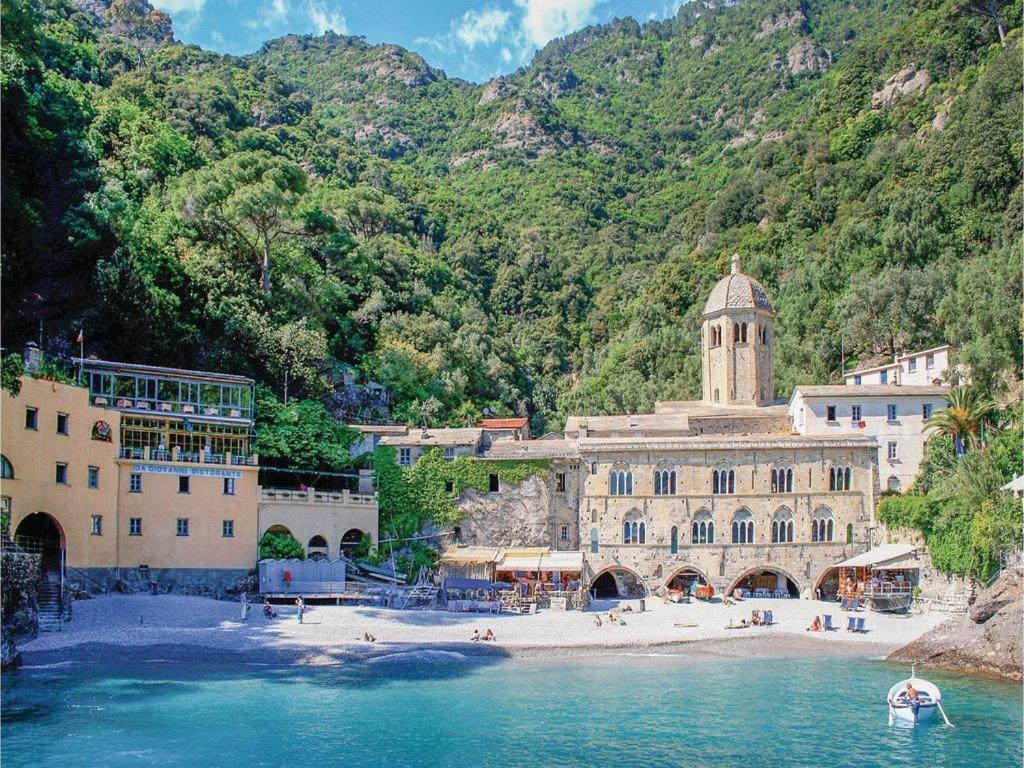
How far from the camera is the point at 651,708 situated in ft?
98.3

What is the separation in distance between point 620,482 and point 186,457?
1964 cm

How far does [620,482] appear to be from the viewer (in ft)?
164

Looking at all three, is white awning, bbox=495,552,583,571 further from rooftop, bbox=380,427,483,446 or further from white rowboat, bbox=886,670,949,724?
white rowboat, bbox=886,670,949,724

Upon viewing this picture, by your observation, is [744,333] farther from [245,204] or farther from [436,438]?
[245,204]

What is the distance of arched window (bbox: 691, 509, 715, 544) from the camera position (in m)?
49.4

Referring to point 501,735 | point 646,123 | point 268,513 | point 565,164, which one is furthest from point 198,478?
point 646,123

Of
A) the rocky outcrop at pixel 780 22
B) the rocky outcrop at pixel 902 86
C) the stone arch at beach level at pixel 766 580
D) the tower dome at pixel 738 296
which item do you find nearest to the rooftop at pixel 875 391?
the tower dome at pixel 738 296

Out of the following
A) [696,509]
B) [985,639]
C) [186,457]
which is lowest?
[985,639]

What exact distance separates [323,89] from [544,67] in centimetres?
3748

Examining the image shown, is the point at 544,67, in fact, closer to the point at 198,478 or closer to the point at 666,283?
the point at 666,283

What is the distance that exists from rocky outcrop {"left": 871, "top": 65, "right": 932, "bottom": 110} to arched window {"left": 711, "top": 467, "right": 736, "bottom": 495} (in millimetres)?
50882

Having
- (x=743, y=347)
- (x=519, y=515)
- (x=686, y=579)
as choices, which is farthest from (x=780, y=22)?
(x=519, y=515)

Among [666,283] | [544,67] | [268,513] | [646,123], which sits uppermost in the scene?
[544,67]

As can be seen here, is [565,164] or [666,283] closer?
[666,283]
